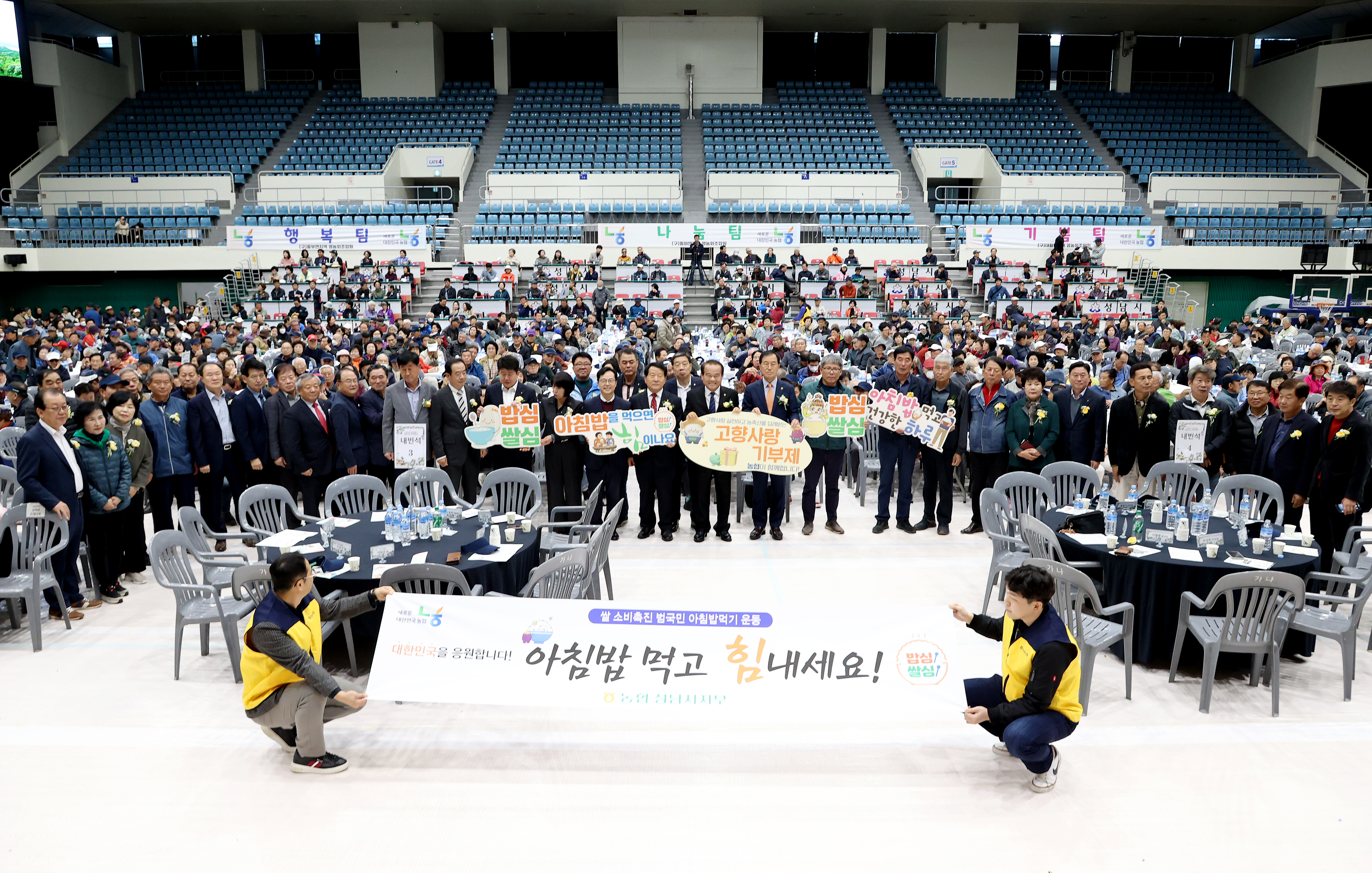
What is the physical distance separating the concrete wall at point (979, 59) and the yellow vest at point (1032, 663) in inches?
1203

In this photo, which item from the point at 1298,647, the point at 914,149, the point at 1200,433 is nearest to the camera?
the point at 1298,647

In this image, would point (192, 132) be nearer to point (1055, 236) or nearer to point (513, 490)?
point (1055, 236)

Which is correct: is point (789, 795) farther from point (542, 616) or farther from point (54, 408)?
point (54, 408)

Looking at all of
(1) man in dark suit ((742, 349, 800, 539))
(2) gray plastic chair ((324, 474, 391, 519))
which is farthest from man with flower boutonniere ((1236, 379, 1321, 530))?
(2) gray plastic chair ((324, 474, 391, 519))

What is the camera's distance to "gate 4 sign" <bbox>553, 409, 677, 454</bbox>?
791 centimetres

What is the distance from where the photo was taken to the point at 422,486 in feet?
24.1

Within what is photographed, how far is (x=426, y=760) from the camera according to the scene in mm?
4645

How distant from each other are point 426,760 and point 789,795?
1.96m

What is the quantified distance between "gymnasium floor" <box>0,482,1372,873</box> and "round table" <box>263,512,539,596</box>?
0.79 metres

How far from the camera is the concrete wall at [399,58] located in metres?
29.9

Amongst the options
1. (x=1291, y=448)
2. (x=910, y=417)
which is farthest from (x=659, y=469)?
(x=1291, y=448)

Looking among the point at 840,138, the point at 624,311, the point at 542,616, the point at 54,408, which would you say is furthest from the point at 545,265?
the point at 542,616

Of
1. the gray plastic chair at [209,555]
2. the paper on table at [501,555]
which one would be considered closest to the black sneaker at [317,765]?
the paper on table at [501,555]

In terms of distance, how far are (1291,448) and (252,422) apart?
9.09 m
